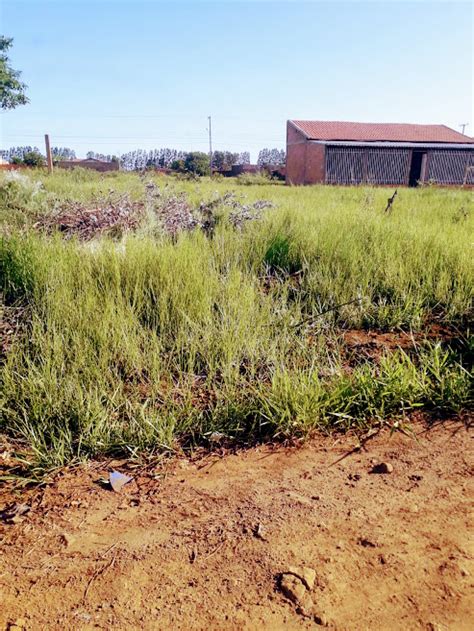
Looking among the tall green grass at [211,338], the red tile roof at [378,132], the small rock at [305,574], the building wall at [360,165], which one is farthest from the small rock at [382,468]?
the red tile roof at [378,132]

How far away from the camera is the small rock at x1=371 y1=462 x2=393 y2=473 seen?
2.07 metres

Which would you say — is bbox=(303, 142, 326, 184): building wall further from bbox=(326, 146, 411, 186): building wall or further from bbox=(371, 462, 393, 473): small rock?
bbox=(371, 462, 393, 473): small rock

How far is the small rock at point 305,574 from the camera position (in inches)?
58.5

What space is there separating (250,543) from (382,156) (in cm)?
2552

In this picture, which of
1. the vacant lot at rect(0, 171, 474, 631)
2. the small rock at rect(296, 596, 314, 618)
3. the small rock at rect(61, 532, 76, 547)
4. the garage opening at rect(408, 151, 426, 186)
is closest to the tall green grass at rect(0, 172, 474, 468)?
the vacant lot at rect(0, 171, 474, 631)

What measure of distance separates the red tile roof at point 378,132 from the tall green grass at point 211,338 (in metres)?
23.5

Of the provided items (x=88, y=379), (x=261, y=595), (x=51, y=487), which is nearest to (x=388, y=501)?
(x=261, y=595)

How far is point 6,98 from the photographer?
20719 millimetres

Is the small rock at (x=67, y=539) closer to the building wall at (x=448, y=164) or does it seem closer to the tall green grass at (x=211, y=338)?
the tall green grass at (x=211, y=338)

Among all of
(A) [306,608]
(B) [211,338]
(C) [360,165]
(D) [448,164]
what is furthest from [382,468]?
(D) [448,164]

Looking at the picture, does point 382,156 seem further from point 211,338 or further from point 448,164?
point 211,338

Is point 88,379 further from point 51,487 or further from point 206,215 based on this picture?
point 206,215

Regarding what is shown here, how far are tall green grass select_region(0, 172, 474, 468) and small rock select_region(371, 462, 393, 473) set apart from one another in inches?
12.8

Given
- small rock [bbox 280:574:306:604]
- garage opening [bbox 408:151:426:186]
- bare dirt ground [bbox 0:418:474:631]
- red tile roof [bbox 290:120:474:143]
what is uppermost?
red tile roof [bbox 290:120:474:143]
